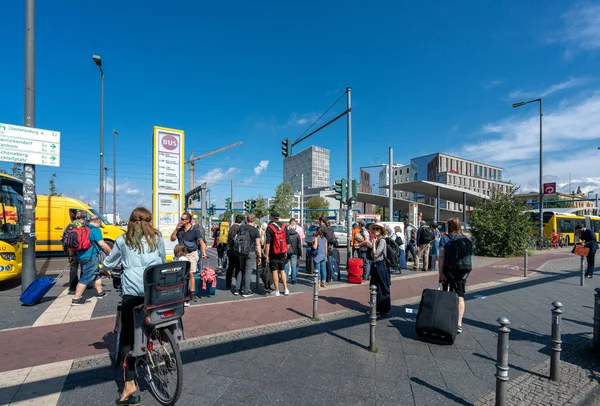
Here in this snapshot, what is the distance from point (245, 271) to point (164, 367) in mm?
4311

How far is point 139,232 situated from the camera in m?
3.08

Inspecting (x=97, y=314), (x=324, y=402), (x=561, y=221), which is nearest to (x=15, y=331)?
(x=97, y=314)

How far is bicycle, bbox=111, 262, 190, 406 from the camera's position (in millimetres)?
2764

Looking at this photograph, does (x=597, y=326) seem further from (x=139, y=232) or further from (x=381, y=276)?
(x=139, y=232)

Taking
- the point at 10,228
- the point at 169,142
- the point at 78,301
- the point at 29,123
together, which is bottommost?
the point at 78,301

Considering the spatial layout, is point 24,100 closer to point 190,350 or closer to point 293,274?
point 190,350

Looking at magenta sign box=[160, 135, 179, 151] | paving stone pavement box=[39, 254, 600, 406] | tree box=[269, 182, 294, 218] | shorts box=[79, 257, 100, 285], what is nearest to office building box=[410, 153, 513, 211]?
tree box=[269, 182, 294, 218]

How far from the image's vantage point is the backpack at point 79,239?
6.46 m

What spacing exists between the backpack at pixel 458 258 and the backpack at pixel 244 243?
3888 mm

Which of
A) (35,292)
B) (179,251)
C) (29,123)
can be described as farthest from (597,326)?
(29,123)

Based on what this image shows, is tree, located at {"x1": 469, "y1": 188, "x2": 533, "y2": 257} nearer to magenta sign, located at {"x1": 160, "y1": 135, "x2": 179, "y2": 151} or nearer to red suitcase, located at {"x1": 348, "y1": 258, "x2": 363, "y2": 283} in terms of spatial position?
red suitcase, located at {"x1": 348, "y1": 258, "x2": 363, "y2": 283}

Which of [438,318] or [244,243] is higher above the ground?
[244,243]

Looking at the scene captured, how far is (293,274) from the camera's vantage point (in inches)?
356

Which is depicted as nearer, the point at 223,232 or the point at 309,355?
the point at 309,355
